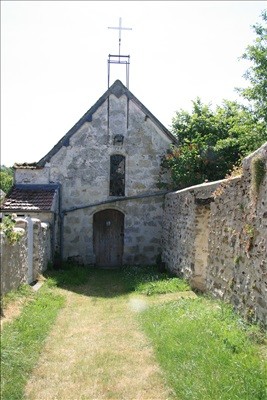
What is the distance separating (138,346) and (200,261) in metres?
3.91

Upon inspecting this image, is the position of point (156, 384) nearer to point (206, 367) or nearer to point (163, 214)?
point (206, 367)

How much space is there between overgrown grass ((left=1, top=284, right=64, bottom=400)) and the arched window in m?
7.84

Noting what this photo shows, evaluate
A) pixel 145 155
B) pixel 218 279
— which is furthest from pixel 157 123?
pixel 218 279

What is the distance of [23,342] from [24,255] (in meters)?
3.33

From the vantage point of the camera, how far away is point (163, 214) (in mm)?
15664

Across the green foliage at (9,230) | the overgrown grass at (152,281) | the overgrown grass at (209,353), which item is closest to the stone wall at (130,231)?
the overgrown grass at (152,281)

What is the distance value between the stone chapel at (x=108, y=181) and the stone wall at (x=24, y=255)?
2346mm

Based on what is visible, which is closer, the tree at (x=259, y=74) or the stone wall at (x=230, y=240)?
the stone wall at (x=230, y=240)

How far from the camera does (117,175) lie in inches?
Answer: 630

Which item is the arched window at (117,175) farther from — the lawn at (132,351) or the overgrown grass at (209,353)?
the overgrown grass at (209,353)

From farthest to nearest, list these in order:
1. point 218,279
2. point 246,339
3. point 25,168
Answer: point 25,168 < point 218,279 < point 246,339

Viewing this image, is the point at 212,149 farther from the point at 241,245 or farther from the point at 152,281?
the point at 241,245

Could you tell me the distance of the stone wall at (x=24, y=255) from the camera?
23.9 feet

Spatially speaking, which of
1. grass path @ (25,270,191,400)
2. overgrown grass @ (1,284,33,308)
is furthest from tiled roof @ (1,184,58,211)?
grass path @ (25,270,191,400)
